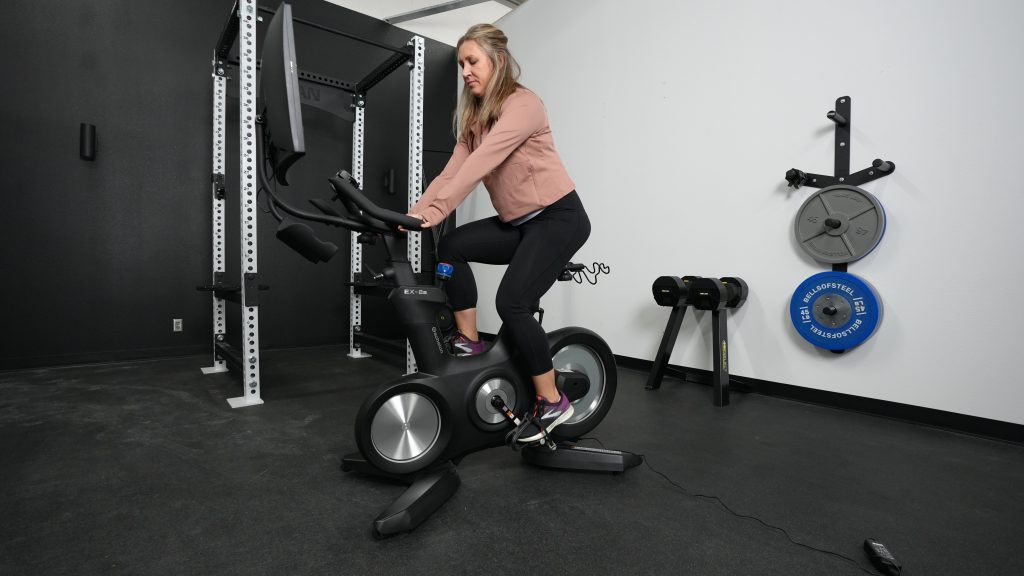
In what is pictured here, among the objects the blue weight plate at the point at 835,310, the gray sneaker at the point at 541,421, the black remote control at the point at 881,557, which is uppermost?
the blue weight plate at the point at 835,310

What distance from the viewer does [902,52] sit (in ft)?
Answer: 7.42

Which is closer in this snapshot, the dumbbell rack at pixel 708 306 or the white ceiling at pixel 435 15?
the dumbbell rack at pixel 708 306

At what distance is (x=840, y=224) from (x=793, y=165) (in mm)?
439

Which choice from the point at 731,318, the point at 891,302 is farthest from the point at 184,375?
the point at 891,302

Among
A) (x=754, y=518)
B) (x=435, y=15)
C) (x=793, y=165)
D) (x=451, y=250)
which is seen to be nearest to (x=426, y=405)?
(x=451, y=250)

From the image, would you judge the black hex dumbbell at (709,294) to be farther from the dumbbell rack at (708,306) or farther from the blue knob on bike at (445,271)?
the blue knob on bike at (445,271)

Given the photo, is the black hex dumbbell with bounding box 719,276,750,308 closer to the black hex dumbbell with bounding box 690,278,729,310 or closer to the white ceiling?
the black hex dumbbell with bounding box 690,278,729,310

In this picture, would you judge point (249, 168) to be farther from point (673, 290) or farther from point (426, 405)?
point (673, 290)

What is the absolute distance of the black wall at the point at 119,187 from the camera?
9.29 ft

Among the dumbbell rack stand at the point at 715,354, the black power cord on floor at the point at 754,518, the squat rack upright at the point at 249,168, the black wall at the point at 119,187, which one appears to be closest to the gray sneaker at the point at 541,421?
the black power cord on floor at the point at 754,518

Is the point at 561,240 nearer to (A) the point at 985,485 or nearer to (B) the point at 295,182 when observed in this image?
(A) the point at 985,485

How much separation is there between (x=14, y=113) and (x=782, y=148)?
171 inches

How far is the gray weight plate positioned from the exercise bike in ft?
5.29

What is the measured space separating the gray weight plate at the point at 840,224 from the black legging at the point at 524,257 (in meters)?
1.59
